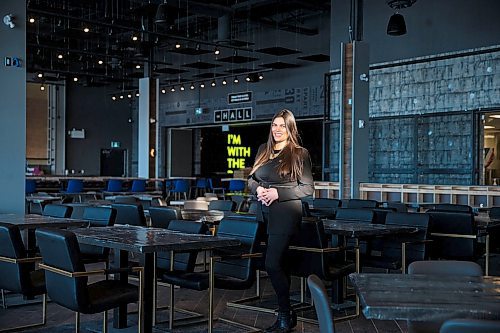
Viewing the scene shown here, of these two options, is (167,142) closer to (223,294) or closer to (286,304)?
(223,294)

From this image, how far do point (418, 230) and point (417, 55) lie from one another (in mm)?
8840

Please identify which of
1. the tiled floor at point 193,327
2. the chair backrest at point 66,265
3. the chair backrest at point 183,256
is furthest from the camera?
the tiled floor at point 193,327

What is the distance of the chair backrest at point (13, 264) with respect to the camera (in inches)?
175

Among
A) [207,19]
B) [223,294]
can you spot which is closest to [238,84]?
[207,19]

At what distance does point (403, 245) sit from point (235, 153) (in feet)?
63.4

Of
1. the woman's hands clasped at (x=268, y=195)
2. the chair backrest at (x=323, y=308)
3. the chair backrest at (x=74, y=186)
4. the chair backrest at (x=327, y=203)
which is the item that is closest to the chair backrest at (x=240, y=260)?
the woman's hands clasped at (x=268, y=195)

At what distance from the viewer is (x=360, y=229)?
533 cm

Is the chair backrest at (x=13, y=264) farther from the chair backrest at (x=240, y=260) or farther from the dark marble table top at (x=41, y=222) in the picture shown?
the chair backrest at (x=240, y=260)

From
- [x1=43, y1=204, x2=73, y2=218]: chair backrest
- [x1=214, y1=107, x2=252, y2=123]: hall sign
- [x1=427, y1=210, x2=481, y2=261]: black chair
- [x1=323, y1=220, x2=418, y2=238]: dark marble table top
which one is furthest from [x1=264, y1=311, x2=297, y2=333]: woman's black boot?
[x1=214, y1=107, x2=252, y2=123]: hall sign

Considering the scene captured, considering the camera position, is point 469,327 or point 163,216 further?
point 163,216

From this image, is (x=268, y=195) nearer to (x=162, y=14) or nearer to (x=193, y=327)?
(x=193, y=327)

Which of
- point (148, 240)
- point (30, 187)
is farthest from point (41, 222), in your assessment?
point (30, 187)

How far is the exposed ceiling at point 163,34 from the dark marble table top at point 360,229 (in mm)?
8469

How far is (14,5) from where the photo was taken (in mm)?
7961
